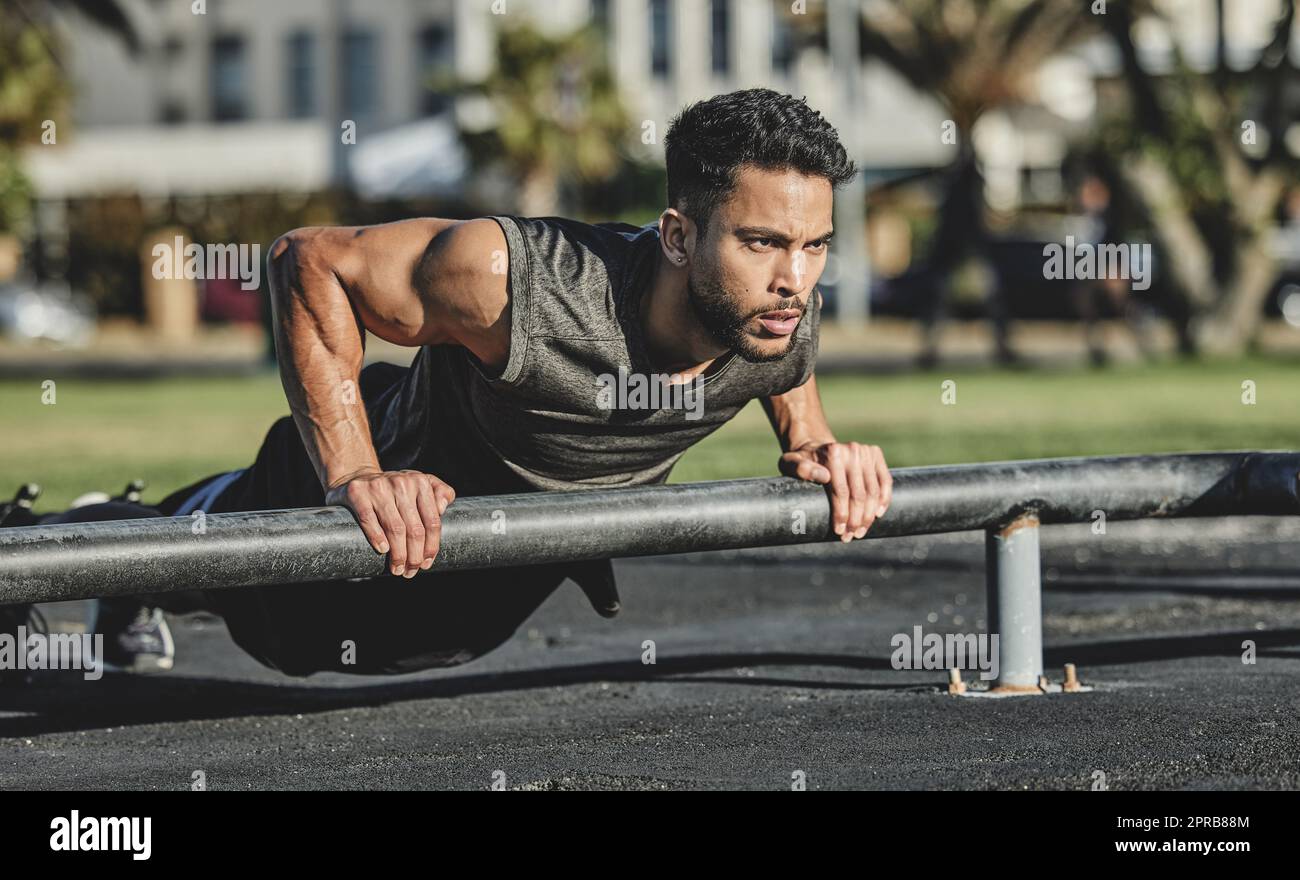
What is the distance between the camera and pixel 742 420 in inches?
715

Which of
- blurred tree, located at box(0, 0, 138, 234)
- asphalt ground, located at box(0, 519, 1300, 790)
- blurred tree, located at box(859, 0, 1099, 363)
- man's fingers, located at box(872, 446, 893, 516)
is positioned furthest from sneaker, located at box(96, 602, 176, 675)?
blurred tree, located at box(859, 0, 1099, 363)

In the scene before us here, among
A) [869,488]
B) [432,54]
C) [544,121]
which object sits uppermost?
[432,54]

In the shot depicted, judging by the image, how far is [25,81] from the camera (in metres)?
31.6

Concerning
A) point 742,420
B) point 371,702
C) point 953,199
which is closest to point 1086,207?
point 953,199

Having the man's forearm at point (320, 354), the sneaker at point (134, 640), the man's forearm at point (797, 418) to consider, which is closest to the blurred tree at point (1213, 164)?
the sneaker at point (134, 640)

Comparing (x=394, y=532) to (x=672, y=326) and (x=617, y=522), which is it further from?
(x=672, y=326)

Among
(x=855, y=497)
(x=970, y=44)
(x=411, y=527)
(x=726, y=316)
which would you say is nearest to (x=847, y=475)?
(x=855, y=497)

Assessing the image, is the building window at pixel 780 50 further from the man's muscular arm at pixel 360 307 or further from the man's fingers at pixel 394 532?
the man's fingers at pixel 394 532

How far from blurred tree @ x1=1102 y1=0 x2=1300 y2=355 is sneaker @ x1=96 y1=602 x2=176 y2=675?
775 inches

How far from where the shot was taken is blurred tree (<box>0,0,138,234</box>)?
1212 inches

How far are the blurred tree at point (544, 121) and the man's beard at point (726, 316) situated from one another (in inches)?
1586

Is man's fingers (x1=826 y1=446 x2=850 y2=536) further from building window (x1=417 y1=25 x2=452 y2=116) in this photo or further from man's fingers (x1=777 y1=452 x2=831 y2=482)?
building window (x1=417 y1=25 x2=452 y2=116)

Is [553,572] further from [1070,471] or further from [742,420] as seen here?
[742,420]

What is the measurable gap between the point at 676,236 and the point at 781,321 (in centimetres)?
29
